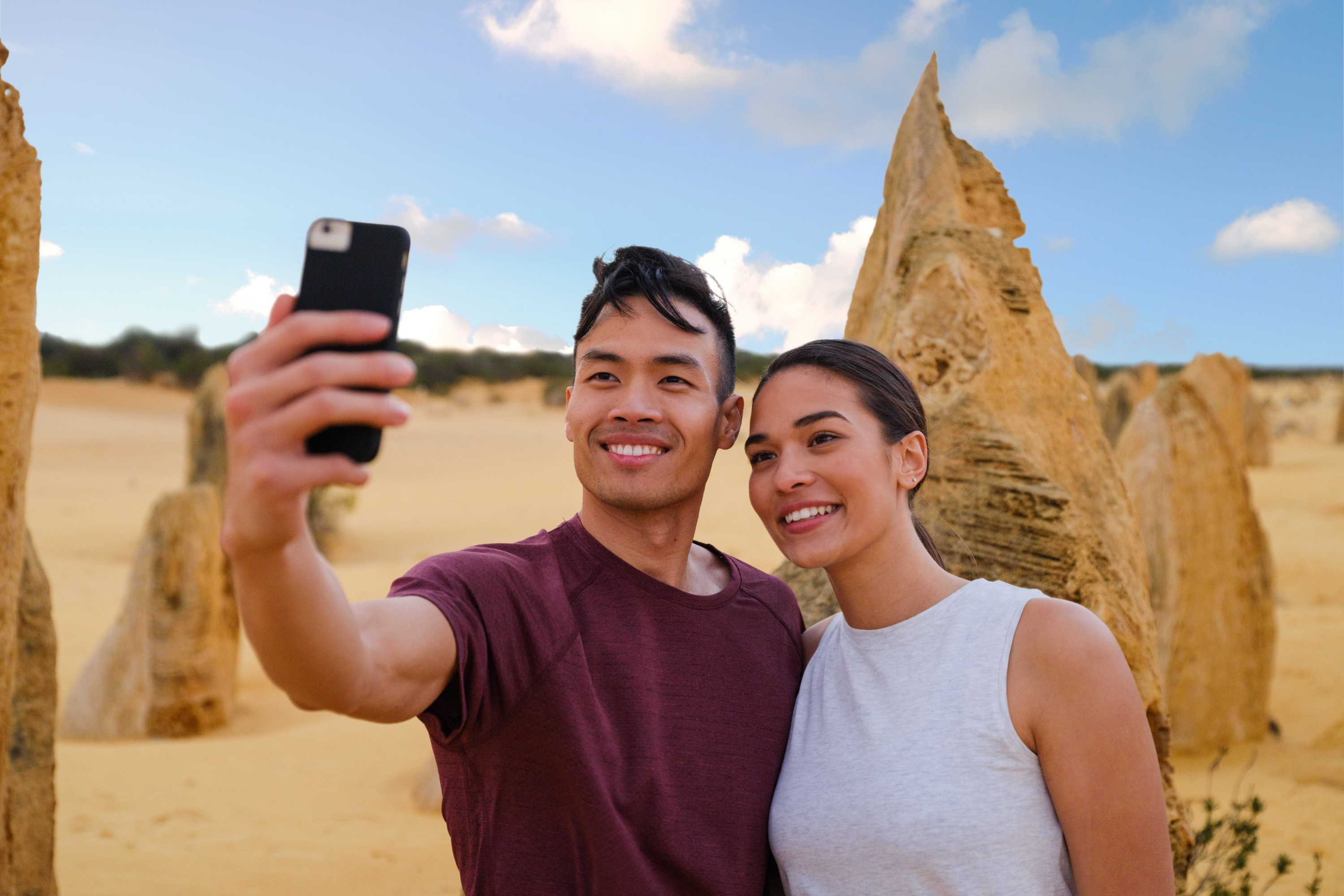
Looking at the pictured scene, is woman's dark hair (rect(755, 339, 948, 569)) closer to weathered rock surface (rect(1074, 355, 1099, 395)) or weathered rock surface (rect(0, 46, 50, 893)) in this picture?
weathered rock surface (rect(0, 46, 50, 893))

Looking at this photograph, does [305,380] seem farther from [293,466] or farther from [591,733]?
[591,733]

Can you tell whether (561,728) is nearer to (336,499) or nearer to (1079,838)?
(1079,838)

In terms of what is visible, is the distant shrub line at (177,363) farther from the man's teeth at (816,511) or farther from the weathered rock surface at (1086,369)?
the man's teeth at (816,511)

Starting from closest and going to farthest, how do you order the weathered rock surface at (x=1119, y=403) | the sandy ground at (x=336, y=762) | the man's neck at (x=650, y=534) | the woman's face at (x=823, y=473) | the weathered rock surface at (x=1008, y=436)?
the woman's face at (x=823, y=473) < the man's neck at (x=650, y=534) < the weathered rock surface at (x=1008, y=436) < the sandy ground at (x=336, y=762) < the weathered rock surface at (x=1119, y=403)

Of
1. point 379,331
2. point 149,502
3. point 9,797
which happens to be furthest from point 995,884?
point 149,502

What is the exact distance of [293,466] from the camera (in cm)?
99

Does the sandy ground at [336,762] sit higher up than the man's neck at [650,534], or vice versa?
the man's neck at [650,534]

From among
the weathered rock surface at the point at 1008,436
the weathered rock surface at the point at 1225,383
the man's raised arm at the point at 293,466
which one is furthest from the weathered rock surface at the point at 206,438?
the weathered rock surface at the point at 1225,383

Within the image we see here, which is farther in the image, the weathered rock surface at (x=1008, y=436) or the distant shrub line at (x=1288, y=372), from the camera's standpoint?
the distant shrub line at (x=1288, y=372)

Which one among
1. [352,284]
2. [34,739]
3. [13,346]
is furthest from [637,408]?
[34,739]

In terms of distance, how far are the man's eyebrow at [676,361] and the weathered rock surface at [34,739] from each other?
107 inches

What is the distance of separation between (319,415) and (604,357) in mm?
1222

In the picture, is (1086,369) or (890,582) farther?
(1086,369)

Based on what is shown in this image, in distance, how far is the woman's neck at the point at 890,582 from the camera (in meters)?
2.05
